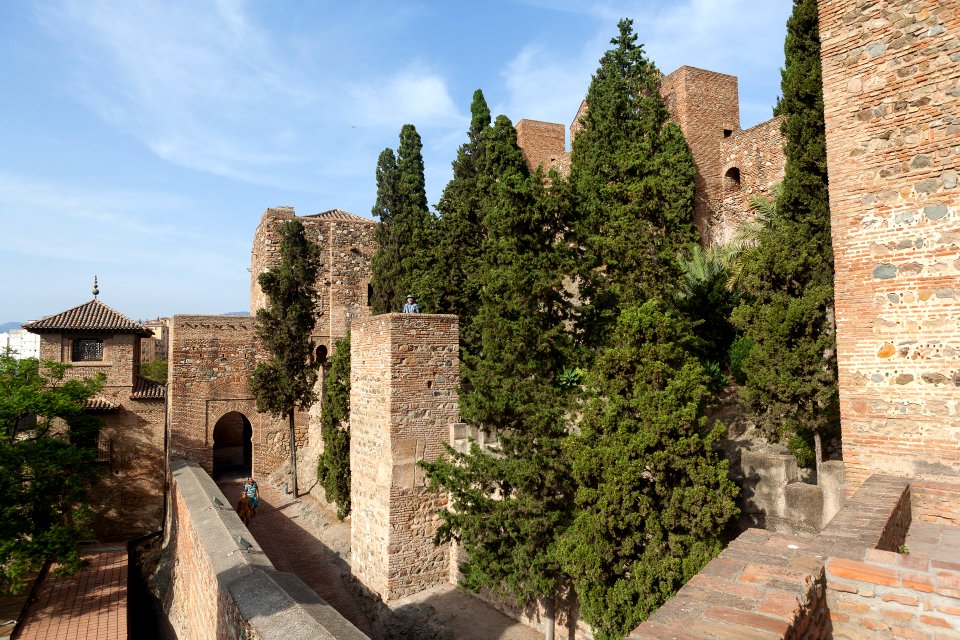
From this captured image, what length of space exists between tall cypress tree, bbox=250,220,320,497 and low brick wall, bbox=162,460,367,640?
Result: 2994mm

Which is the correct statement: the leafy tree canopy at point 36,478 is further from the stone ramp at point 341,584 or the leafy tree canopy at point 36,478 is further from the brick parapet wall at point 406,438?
the brick parapet wall at point 406,438

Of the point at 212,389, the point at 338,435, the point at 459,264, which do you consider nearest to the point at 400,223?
the point at 459,264

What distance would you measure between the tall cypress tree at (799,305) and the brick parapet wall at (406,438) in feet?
15.9

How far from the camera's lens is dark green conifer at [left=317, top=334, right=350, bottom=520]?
14.1m

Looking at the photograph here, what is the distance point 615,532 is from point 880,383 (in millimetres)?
3244

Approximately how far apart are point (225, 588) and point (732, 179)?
16.7m

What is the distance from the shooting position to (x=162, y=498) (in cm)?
1945

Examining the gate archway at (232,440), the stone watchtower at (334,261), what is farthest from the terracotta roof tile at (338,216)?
the gate archway at (232,440)

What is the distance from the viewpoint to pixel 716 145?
17906 mm

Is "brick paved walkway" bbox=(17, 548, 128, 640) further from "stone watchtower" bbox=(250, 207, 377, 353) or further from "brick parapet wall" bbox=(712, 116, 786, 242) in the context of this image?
"brick parapet wall" bbox=(712, 116, 786, 242)

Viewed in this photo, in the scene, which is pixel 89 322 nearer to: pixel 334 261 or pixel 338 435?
pixel 334 261

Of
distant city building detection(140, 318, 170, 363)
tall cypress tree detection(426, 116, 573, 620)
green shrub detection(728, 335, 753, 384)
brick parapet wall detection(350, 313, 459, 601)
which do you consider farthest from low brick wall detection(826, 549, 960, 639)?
distant city building detection(140, 318, 170, 363)

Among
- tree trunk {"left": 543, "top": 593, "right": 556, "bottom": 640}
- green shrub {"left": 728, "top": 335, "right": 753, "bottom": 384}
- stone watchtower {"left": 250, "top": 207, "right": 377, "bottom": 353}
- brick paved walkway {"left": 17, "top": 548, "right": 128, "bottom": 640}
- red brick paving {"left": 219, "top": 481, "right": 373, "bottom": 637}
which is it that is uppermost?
stone watchtower {"left": 250, "top": 207, "right": 377, "bottom": 353}

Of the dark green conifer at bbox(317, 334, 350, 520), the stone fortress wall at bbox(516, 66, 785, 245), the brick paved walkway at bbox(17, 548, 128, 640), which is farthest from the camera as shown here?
the stone fortress wall at bbox(516, 66, 785, 245)
